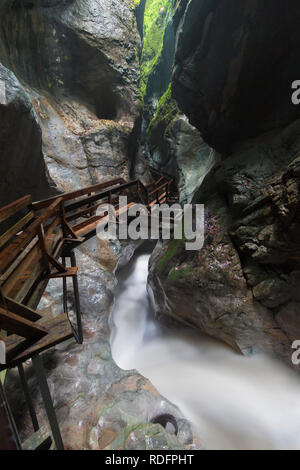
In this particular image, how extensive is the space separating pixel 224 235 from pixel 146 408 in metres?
4.56

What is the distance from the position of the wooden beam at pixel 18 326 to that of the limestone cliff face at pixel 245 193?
4.55 m

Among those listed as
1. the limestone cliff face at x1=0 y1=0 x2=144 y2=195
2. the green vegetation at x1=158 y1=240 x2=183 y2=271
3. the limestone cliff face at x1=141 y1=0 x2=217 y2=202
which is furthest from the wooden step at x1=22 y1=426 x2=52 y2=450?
the limestone cliff face at x1=141 y1=0 x2=217 y2=202

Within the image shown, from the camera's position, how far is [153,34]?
21.2 meters

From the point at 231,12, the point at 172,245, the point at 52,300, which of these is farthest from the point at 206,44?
the point at 52,300

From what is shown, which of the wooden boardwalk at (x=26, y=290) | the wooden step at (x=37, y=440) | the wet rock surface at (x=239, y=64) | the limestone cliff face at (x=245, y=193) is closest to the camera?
the wooden boardwalk at (x=26, y=290)

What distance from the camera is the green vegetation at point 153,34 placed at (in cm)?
2047

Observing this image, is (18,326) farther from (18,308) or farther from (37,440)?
(37,440)

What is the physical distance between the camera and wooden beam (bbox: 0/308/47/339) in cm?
186

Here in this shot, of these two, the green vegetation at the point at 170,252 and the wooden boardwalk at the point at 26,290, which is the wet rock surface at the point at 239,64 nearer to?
the green vegetation at the point at 170,252

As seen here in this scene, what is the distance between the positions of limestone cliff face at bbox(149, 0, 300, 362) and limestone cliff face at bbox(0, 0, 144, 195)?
579 cm

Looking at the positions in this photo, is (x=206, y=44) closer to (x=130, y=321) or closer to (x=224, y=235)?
(x=224, y=235)

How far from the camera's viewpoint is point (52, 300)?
5531mm

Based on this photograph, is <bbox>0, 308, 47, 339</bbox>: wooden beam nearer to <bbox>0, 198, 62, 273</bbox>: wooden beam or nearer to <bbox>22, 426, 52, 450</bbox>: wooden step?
<bbox>0, 198, 62, 273</bbox>: wooden beam

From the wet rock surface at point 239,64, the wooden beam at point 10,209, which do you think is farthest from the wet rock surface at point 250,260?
the wooden beam at point 10,209
